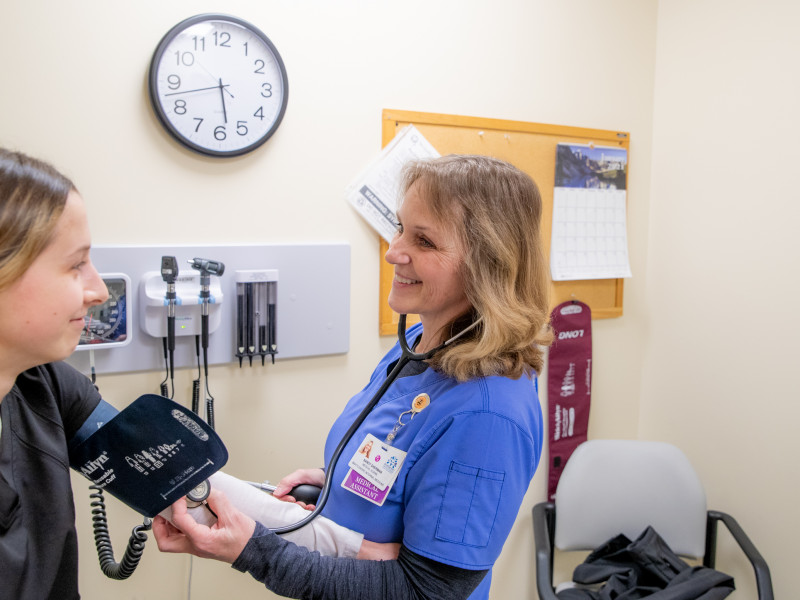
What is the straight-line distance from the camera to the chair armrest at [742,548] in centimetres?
173

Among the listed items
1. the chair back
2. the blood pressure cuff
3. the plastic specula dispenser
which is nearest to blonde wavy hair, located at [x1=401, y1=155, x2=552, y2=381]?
the blood pressure cuff

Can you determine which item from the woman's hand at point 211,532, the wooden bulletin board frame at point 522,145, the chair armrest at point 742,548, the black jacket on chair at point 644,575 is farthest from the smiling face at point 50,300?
the chair armrest at point 742,548

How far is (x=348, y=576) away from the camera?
3.37ft

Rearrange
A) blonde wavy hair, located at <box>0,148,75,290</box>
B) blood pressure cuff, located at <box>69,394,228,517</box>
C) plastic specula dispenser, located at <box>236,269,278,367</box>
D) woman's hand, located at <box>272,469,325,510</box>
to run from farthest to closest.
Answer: plastic specula dispenser, located at <box>236,269,278,367</box> < woman's hand, located at <box>272,469,325,510</box> < blood pressure cuff, located at <box>69,394,228,517</box> < blonde wavy hair, located at <box>0,148,75,290</box>

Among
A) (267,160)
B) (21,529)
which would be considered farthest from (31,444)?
(267,160)

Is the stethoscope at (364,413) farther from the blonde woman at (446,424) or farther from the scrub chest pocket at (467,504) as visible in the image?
the scrub chest pocket at (467,504)

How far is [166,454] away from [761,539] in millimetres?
1882

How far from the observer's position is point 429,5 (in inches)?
73.5

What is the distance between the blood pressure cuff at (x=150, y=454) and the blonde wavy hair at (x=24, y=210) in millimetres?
280

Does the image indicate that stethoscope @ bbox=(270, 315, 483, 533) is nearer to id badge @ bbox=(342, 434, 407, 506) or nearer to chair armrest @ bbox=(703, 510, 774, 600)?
id badge @ bbox=(342, 434, 407, 506)

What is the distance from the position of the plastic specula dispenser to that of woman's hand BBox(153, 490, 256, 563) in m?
0.68

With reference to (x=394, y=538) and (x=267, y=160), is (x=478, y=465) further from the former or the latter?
(x=267, y=160)

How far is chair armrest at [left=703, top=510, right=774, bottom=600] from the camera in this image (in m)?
1.73

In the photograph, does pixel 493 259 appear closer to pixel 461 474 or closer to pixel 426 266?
pixel 426 266
